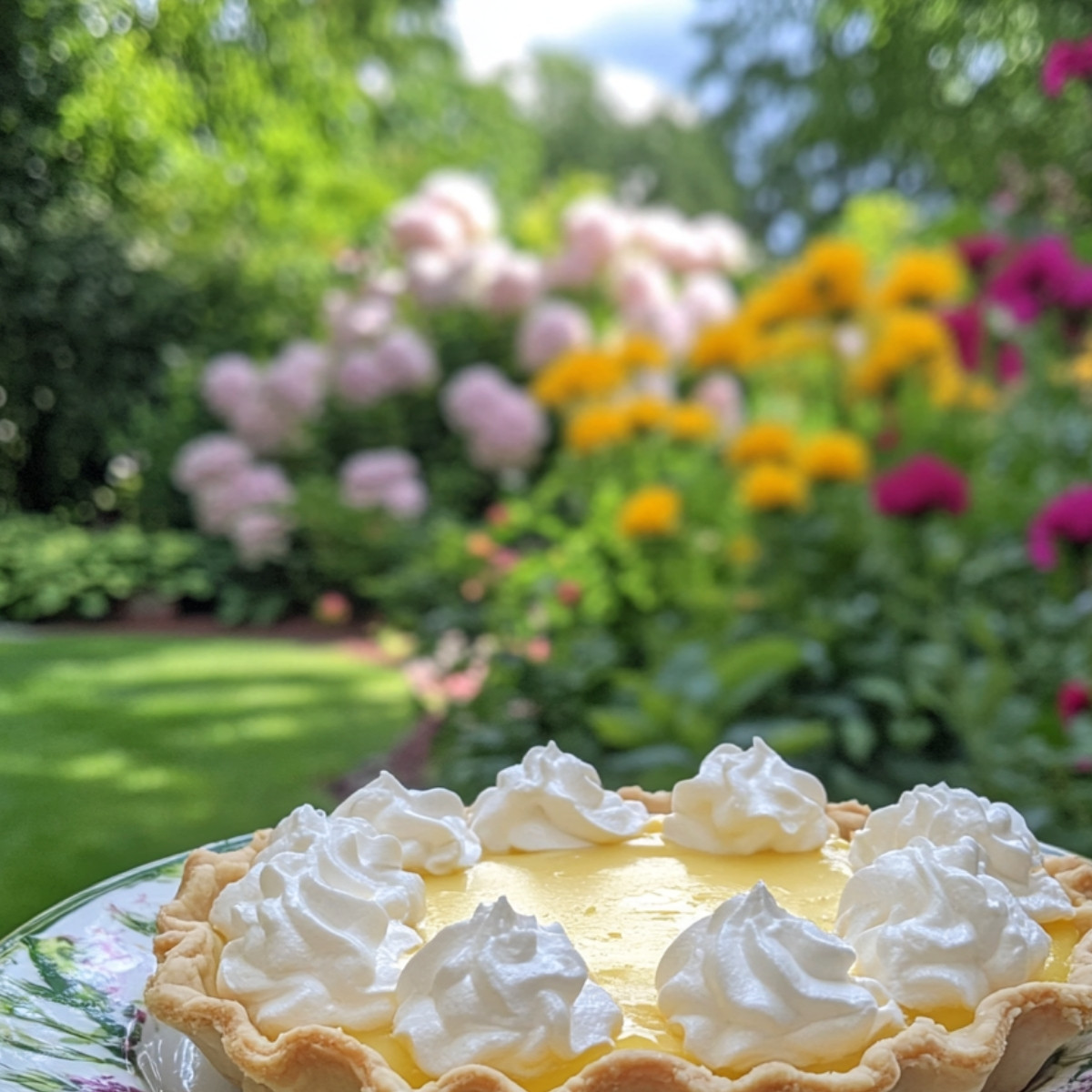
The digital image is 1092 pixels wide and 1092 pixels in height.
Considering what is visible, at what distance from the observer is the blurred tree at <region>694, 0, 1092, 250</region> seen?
8.08ft

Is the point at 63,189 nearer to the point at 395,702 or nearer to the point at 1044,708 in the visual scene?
the point at 395,702

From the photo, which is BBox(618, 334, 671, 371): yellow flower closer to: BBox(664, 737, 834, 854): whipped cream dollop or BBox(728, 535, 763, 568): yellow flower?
BBox(728, 535, 763, 568): yellow flower

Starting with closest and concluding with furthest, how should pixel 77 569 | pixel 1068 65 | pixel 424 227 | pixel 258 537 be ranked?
pixel 77 569 < pixel 258 537 < pixel 1068 65 < pixel 424 227

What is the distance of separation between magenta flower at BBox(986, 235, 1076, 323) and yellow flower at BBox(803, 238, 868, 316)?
9.5 inches

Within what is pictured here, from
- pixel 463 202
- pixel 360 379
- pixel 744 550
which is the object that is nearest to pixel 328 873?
pixel 744 550

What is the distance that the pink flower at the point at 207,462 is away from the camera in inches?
61.4

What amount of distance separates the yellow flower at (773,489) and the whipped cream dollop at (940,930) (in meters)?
1.08

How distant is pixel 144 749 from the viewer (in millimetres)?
1126

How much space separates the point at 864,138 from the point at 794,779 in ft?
9.28

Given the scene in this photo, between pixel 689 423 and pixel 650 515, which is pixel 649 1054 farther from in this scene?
pixel 689 423

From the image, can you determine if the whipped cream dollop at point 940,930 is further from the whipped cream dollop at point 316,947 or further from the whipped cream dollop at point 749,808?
the whipped cream dollop at point 316,947

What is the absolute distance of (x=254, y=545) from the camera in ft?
5.11

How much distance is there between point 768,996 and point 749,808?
0.98 ft

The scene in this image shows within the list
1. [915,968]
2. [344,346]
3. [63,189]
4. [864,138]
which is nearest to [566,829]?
[915,968]
